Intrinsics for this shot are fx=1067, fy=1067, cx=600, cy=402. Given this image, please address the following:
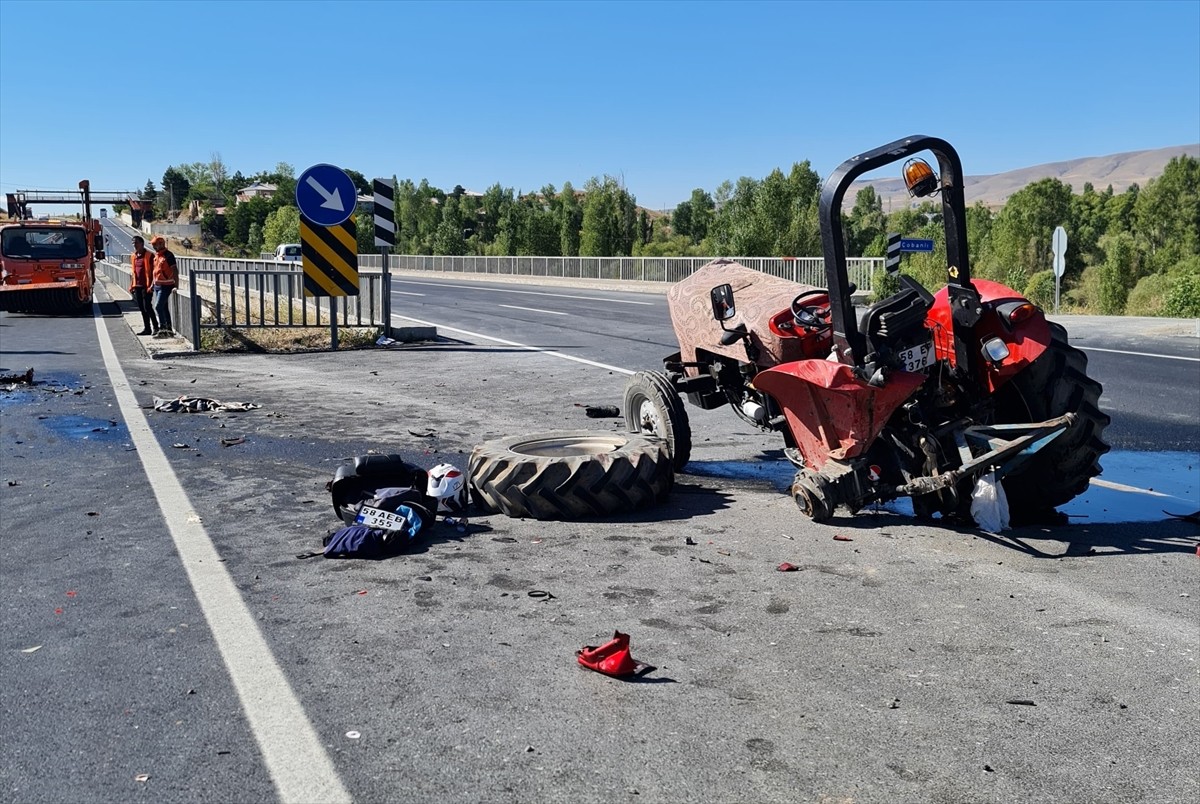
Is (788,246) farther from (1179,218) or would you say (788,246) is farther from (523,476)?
(523,476)

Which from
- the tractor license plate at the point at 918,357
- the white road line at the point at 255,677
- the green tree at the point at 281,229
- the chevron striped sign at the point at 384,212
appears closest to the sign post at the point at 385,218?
the chevron striped sign at the point at 384,212

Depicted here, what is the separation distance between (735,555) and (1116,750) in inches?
90.8

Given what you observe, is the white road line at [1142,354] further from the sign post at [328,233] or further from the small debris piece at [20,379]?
the small debris piece at [20,379]

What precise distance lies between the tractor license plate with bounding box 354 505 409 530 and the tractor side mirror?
2.30m

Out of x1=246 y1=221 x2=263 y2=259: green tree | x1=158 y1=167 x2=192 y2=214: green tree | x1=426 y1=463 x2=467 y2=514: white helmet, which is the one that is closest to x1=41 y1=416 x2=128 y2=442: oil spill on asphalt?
x1=426 y1=463 x2=467 y2=514: white helmet

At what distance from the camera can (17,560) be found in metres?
5.32

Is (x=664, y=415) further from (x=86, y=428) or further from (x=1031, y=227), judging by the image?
(x=1031, y=227)

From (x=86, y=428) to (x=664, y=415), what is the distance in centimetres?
525

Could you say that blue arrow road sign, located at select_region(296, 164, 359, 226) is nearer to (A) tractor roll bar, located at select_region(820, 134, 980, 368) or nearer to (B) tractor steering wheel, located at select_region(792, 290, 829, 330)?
(B) tractor steering wheel, located at select_region(792, 290, 829, 330)

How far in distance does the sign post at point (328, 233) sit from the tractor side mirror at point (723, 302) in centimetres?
1037

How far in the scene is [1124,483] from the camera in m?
7.16

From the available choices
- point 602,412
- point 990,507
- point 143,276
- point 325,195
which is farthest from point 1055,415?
point 143,276

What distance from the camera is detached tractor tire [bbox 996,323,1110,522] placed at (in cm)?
555

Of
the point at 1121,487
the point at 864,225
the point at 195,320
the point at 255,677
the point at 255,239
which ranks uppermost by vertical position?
the point at 864,225
